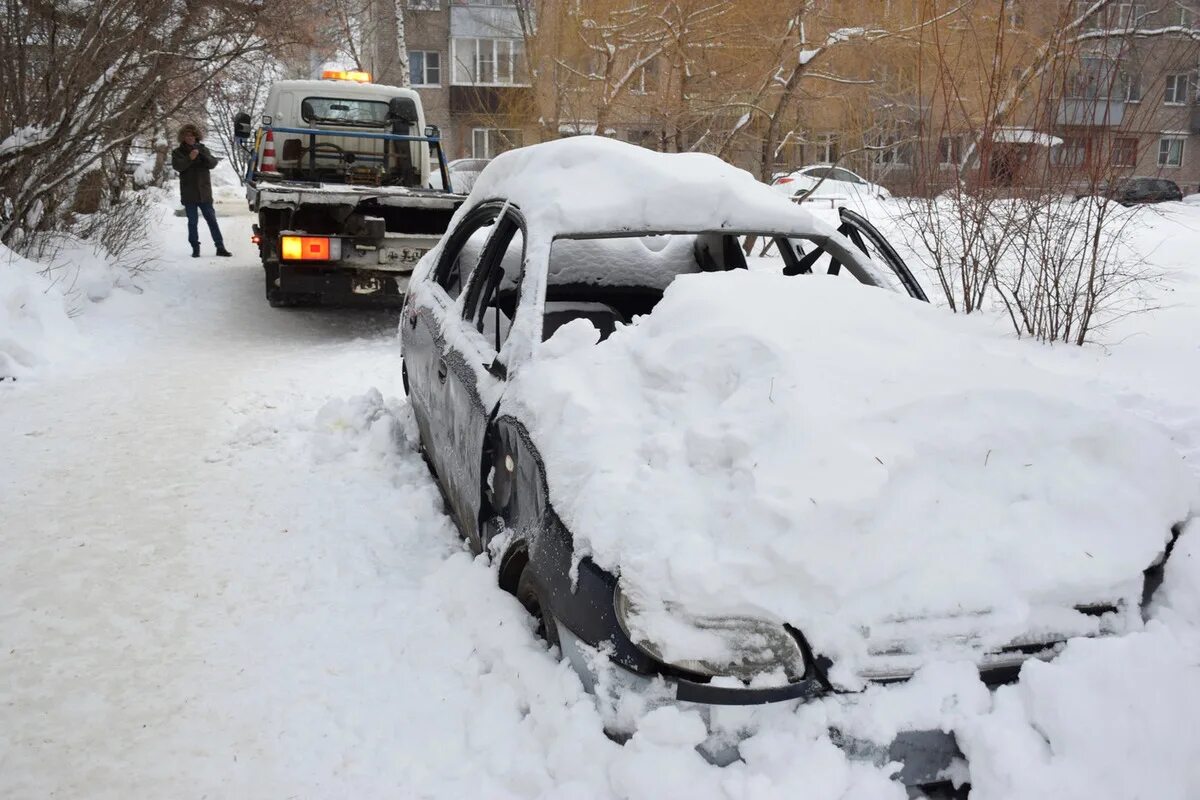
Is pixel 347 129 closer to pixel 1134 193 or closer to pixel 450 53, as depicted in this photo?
pixel 1134 193

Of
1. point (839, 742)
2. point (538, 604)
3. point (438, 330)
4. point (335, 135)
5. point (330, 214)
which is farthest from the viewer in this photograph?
point (335, 135)

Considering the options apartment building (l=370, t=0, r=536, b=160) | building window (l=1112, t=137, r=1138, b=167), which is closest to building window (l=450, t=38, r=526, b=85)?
apartment building (l=370, t=0, r=536, b=160)

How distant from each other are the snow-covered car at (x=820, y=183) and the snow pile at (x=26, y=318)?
19.5 feet

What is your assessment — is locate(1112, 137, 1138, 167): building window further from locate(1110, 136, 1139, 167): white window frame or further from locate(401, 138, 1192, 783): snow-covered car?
locate(401, 138, 1192, 783): snow-covered car

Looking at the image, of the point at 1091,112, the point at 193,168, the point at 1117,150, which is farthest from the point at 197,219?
the point at 1117,150

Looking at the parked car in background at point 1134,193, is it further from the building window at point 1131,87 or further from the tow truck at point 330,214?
the tow truck at point 330,214

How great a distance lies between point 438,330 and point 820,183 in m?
7.53

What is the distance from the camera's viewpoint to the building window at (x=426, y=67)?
42312 millimetres

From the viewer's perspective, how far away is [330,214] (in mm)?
8969

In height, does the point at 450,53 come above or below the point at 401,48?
above

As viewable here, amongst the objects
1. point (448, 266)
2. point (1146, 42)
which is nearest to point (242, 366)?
point (448, 266)

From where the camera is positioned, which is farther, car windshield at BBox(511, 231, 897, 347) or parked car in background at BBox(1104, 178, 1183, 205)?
parked car in background at BBox(1104, 178, 1183, 205)

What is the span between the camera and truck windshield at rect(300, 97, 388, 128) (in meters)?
11.6

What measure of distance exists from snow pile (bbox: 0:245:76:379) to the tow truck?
1.79 metres
